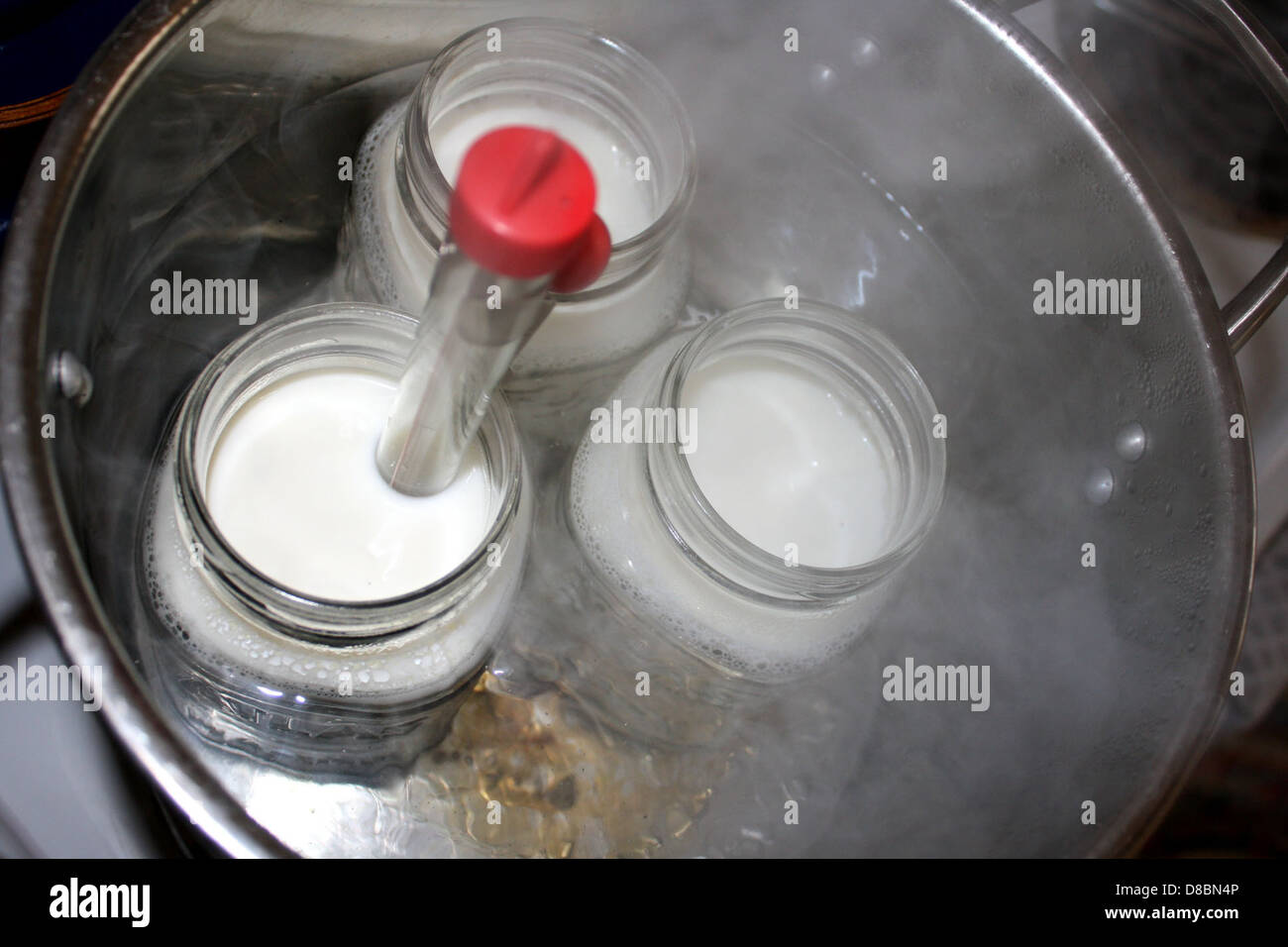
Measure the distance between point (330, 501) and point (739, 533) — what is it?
163 millimetres

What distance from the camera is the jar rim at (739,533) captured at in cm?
38

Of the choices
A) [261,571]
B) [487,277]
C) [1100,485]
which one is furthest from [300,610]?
[1100,485]

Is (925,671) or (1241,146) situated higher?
(1241,146)

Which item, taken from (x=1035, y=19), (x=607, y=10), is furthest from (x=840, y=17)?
(x=1035, y=19)

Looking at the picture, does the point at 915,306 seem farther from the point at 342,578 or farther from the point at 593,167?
the point at 342,578

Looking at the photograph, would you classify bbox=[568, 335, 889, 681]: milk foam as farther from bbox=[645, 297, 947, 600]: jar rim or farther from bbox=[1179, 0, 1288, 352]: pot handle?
bbox=[1179, 0, 1288, 352]: pot handle

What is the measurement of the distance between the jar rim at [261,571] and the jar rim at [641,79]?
54 mm

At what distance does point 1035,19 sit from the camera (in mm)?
664

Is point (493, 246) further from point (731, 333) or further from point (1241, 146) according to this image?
point (1241, 146)

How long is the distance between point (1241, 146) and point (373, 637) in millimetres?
703

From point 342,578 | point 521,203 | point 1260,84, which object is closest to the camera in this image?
point 521,203

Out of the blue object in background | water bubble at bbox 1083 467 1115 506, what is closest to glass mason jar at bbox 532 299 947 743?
water bubble at bbox 1083 467 1115 506

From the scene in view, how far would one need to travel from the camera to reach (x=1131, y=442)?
1.62ft

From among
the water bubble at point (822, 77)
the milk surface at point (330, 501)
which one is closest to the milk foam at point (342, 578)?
the milk surface at point (330, 501)
